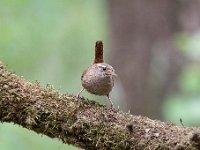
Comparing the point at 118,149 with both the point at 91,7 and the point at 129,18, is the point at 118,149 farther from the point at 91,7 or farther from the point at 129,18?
the point at 91,7

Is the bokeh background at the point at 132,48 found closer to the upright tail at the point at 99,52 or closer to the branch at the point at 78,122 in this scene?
the upright tail at the point at 99,52

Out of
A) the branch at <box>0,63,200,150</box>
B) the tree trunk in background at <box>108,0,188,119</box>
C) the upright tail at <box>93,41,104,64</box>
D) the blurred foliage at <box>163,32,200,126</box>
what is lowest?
the branch at <box>0,63,200,150</box>

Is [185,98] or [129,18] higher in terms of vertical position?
[129,18]

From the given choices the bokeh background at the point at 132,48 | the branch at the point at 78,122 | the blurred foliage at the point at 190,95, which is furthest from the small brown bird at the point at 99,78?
the bokeh background at the point at 132,48

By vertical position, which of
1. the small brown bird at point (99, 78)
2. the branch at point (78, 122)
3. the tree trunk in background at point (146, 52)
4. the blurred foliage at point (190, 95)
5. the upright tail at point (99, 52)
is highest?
the tree trunk in background at point (146, 52)

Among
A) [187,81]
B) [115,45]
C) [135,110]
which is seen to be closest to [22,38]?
[115,45]

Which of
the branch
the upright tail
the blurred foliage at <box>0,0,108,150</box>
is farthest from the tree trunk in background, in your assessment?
the branch

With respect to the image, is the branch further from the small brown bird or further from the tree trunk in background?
the tree trunk in background
